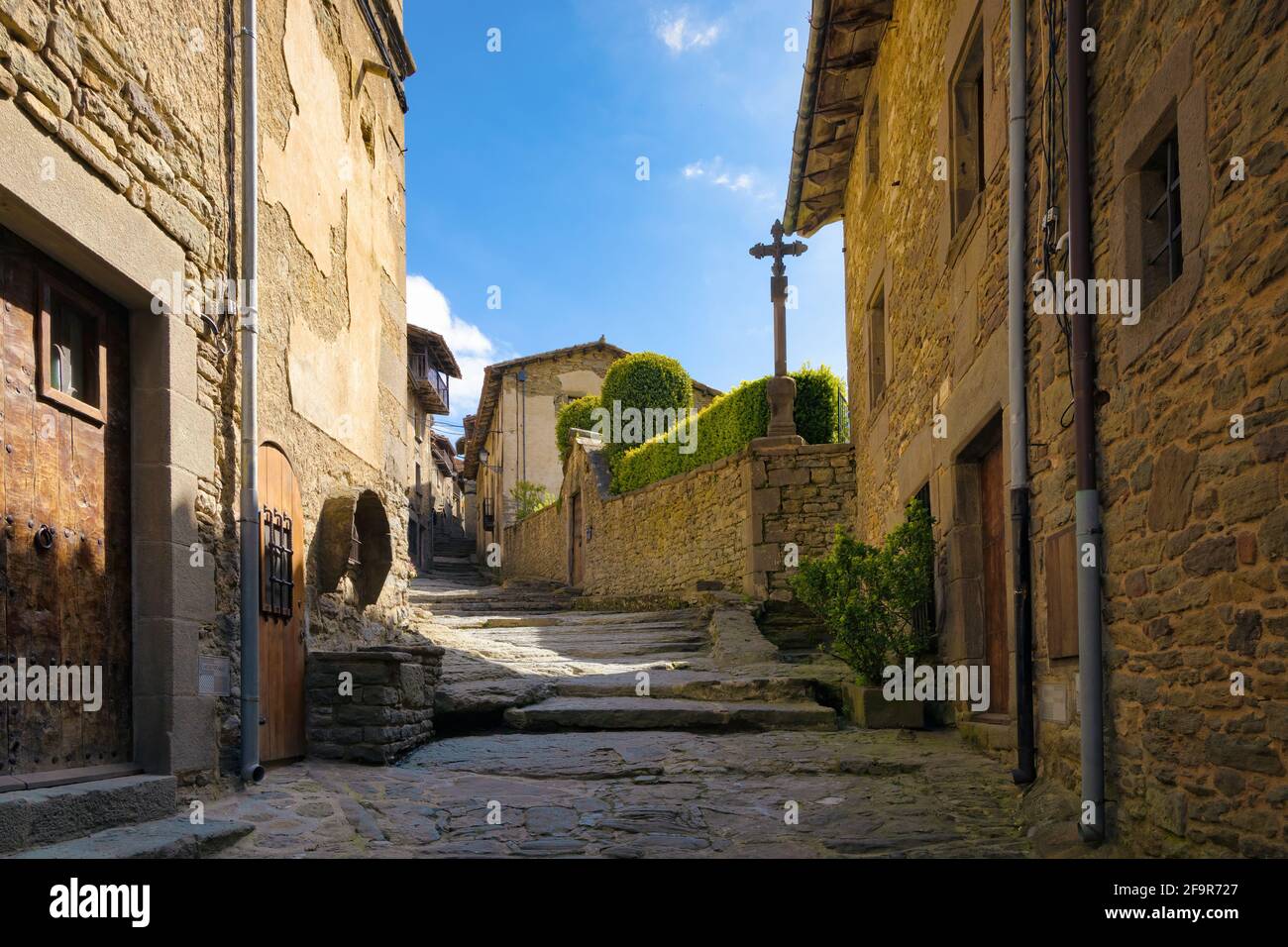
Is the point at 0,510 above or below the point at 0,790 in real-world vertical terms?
above

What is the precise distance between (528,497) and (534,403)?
10.3 feet

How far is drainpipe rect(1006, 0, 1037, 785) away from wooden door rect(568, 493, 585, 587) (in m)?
14.2

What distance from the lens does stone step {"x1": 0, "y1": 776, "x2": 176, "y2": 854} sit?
11.0 ft

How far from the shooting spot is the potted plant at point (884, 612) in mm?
7066

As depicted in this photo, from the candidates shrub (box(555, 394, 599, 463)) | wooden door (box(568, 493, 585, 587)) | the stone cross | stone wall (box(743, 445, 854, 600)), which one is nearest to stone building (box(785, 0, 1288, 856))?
stone wall (box(743, 445, 854, 600))

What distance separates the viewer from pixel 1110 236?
3.99 metres

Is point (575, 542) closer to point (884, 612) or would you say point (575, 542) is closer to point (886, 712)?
point (884, 612)

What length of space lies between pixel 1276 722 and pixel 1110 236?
204cm

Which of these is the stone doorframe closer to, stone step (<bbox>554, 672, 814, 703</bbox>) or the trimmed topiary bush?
stone step (<bbox>554, 672, 814, 703</bbox>)

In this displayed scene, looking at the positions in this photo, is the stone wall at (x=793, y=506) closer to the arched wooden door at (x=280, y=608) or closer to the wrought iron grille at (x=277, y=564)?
the arched wooden door at (x=280, y=608)

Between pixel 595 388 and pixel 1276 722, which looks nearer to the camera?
pixel 1276 722

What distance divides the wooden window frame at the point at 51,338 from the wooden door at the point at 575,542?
1436 cm
